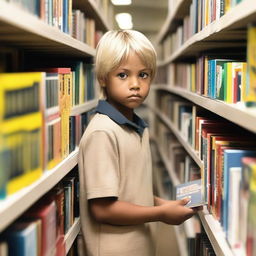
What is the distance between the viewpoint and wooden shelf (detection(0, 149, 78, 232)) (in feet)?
3.17

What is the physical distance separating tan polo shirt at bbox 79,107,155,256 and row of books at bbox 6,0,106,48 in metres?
0.42

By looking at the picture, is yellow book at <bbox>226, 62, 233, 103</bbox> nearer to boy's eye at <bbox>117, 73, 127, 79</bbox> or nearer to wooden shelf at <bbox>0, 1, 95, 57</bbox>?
boy's eye at <bbox>117, 73, 127, 79</bbox>

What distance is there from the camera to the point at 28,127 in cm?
117

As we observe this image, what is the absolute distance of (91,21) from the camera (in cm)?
319

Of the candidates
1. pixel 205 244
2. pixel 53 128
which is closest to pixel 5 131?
pixel 53 128

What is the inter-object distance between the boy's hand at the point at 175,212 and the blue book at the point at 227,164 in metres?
0.25

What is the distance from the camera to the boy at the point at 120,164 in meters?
1.61

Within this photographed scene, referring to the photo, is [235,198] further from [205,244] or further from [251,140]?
[205,244]

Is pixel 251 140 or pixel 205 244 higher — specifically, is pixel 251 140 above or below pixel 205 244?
above

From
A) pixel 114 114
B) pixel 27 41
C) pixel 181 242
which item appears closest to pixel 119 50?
pixel 114 114

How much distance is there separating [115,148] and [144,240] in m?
0.41

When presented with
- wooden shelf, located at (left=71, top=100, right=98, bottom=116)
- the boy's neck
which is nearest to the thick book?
the boy's neck

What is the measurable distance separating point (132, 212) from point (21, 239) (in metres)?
0.62

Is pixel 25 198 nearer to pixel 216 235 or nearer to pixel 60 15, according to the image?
pixel 216 235
